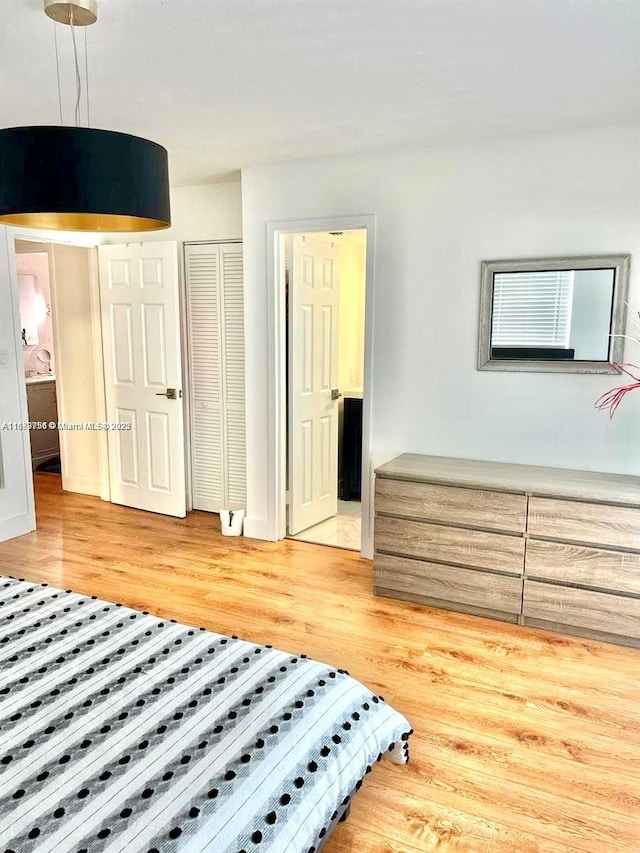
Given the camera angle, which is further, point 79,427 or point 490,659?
point 79,427

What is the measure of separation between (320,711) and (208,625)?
1.56m

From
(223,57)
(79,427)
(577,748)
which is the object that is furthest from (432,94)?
(79,427)

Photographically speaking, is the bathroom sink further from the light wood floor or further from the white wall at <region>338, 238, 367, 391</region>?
the white wall at <region>338, 238, 367, 391</region>

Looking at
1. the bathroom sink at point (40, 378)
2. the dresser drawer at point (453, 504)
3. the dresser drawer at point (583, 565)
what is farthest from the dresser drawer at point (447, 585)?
the bathroom sink at point (40, 378)

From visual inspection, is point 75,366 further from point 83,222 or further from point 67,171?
point 67,171

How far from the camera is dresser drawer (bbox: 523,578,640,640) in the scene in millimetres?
2962

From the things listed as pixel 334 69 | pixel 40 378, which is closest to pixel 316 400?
pixel 334 69

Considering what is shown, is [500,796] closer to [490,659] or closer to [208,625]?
[490,659]

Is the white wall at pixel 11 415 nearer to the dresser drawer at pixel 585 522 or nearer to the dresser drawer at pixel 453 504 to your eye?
the dresser drawer at pixel 453 504

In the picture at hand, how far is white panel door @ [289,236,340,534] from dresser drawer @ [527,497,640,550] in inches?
71.7

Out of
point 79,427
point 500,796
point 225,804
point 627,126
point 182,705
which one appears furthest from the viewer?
point 79,427

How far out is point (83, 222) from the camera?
7.02ft

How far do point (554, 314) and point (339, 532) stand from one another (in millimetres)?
2178

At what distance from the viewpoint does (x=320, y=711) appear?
172cm
